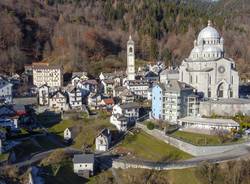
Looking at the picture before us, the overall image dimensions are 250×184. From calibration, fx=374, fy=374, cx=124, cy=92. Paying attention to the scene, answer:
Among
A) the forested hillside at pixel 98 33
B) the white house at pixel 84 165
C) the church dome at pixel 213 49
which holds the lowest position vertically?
the white house at pixel 84 165

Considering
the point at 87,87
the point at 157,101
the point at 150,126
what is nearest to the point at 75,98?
the point at 87,87

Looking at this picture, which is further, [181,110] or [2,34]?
[2,34]

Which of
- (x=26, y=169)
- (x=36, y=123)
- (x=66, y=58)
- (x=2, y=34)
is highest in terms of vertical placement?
(x=2, y=34)

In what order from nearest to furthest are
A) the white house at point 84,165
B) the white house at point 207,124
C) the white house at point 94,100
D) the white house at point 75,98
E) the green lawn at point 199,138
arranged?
the white house at point 84,165 < the green lawn at point 199,138 < the white house at point 207,124 < the white house at point 75,98 < the white house at point 94,100

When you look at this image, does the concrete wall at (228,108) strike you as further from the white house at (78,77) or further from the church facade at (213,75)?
the white house at (78,77)

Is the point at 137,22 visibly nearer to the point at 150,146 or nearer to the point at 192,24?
the point at 192,24

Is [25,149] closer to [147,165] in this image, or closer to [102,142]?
[102,142]

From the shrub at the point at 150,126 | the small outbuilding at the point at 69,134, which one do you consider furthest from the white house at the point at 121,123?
the small outbuilding at the point at 69,134

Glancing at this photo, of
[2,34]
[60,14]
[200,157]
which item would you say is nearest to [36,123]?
[200,157]
